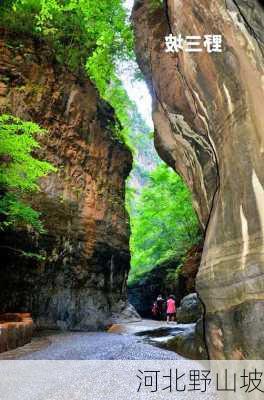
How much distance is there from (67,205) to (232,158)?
1381 cm

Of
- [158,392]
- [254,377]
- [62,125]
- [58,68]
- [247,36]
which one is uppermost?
[58,68]

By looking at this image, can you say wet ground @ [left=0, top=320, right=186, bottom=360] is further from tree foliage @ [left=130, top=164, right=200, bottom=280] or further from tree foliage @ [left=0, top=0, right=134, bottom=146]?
tree foliage @ [left=130, top=164, right=200, bottom=280]

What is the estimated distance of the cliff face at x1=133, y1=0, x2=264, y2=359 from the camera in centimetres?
473

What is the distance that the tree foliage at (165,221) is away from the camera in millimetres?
27500

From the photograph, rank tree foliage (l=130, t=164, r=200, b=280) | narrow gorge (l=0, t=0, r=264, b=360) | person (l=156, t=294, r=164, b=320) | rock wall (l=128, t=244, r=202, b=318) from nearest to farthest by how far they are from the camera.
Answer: narrow gorge (l=0, t=0, r=264, b=360) → rock wall (l=128, t=244, r=202, b=318) → person (l=156, t=294, r=164, b=320) → tree foliage (l=130, t=164, r=200, b=280)

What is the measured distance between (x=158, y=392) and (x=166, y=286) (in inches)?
941

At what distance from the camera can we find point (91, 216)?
753 inches

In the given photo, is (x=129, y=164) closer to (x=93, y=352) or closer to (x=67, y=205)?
(x=67, y=205)

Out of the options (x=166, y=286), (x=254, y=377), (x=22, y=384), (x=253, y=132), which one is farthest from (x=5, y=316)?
(x=166, y=286)

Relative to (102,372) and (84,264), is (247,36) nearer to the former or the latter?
(102,372)

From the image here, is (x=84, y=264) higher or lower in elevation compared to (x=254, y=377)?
higher

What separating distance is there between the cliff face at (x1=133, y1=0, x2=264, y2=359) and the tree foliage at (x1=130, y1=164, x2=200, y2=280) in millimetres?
19939

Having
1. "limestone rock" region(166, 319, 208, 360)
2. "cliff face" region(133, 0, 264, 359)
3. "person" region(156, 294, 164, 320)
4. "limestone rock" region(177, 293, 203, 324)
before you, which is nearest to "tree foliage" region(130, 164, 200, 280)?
"person" region(156, 294, 164, 320)

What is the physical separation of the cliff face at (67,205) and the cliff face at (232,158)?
11629 mm
